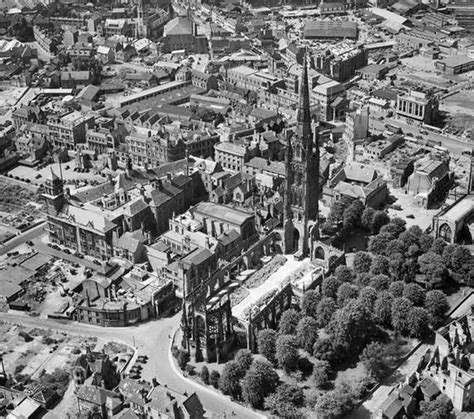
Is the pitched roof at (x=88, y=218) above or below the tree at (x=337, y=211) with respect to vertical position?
above

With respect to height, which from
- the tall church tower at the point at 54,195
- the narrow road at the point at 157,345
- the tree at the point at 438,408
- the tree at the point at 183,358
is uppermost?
the tall church tower at the point at 54,195

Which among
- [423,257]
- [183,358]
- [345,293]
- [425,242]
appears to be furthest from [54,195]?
[425,242]

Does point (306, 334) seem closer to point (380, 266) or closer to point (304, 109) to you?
point (380, 266)

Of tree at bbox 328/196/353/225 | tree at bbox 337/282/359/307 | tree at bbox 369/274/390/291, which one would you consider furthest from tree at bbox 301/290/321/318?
tree at bbox 328/196/353/225

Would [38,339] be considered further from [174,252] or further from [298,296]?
[298,296]

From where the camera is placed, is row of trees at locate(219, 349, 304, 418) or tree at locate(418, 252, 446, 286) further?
tree at locate(418, 252, 446, 286)

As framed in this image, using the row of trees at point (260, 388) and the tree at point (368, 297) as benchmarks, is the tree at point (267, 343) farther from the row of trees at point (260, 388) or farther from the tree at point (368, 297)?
the tree at point (368, 297)

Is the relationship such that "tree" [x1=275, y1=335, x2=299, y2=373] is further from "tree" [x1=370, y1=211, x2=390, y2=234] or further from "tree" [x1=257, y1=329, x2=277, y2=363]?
"tree" [x1=370, y1=211, x2=390, y2=234]

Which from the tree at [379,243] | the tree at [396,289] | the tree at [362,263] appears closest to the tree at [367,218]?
the tree at [379,243]
